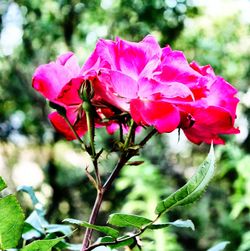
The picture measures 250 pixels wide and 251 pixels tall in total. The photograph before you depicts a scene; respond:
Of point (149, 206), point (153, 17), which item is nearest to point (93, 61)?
point (149, 206)

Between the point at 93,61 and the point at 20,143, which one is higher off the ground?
the point at 93,61

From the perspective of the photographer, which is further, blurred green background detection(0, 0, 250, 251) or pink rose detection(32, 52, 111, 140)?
blurred green background detection(0, 0, 250, 251)

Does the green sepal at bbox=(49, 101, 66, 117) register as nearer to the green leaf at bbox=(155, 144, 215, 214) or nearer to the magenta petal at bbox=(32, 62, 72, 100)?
the magenta petal at bbox=(32, 62, 72, 100)

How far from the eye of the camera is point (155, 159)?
3176mm

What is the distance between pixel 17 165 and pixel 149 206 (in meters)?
2.64

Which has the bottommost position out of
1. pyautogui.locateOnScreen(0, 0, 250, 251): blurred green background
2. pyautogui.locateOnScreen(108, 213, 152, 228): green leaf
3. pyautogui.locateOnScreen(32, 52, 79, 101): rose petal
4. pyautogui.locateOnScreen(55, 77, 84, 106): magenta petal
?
pyautogui.locateOnScreen(0, 0, 250, 251): blurred green background

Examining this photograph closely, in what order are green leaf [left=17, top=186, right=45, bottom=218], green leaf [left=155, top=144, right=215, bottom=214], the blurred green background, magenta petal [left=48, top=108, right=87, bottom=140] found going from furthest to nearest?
the blurred green background → green leaf [left=17, top=186, right=45, bottom=218] → magenta petal [left=48, top=108, right=87, bottom=140] → green leaf [left=155, top=144, right=215, bottom=214]

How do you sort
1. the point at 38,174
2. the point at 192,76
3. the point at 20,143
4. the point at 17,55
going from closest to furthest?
the point at 192,76 → the point at 17,55 → the point at 20,143 → the point at 38,174

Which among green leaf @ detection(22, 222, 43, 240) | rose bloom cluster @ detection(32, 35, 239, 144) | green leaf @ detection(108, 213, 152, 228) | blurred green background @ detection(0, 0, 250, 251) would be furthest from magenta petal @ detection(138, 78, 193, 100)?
blurred green background @ detection(0, 0, 250, 251)

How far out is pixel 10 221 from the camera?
0.39 m

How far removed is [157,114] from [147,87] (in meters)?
0.02

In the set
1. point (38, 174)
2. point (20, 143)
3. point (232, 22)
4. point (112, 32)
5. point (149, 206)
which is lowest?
point (38, 174)

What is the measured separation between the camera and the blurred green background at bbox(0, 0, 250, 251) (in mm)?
2418

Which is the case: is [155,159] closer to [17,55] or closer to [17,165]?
[17,55]
